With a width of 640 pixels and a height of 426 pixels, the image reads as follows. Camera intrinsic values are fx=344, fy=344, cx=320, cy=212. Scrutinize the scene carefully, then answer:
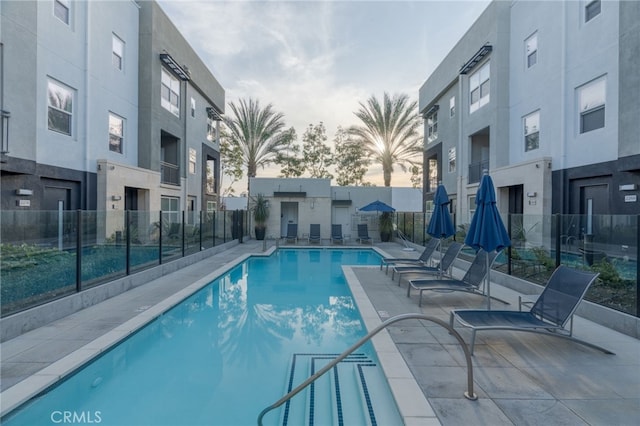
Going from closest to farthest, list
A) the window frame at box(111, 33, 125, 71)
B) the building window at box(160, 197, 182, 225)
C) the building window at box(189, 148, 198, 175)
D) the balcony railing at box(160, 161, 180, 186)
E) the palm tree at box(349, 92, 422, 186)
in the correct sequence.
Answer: the building window at box(160, 197, 182, 225)
the window frame at box(111, 33, 125, 71)
the balcony railing at box(160, 161, 180, 186)
the building window at box(189, 148, 198, 175)
the palm tree at box(349, 92, 422, 186)

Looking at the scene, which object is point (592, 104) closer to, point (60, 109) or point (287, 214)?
point (60, 109)

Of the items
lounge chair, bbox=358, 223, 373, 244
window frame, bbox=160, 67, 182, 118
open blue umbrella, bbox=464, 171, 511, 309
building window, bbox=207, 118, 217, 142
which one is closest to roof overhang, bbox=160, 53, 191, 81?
window frame, bbox=160, 67, 182, 118

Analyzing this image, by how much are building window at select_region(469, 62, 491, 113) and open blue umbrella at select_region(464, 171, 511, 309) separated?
11133mm

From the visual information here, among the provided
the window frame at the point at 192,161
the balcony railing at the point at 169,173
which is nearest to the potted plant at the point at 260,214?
the window frame at the point at 192,161

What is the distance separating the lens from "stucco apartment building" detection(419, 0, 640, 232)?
9.04 m

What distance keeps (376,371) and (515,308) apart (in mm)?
3757

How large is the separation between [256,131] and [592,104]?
63.0 feet

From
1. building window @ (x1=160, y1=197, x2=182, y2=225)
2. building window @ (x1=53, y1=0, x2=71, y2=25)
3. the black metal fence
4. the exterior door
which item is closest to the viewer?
the black metal fence

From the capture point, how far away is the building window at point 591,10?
1009 cm

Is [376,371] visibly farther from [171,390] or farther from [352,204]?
[352,204]

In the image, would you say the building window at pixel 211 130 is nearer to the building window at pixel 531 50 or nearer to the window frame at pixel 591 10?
the building window at pixel 531 50

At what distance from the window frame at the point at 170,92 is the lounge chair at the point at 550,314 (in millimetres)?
15919

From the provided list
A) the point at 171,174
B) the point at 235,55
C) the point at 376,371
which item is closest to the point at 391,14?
the point at 235,55

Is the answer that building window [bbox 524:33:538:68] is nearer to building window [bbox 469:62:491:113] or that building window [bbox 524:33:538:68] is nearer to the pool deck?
building window [bbox 469:62:491:113]
